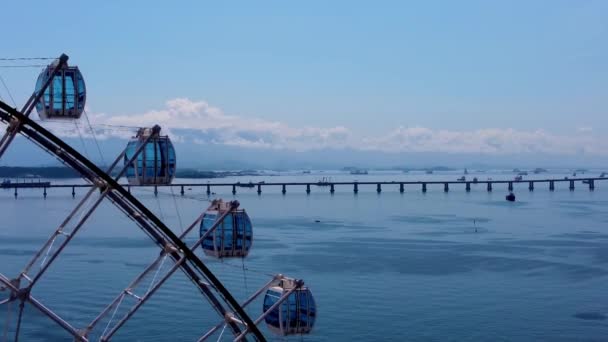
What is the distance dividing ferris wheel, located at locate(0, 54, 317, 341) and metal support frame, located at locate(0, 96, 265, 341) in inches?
0.7

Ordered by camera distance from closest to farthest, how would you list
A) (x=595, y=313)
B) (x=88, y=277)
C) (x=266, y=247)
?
(x=595, y=313)
(x=88, y=277)
(x=266, y=247)

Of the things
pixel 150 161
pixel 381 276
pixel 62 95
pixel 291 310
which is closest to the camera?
pixel 62 95

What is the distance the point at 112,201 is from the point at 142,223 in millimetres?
712

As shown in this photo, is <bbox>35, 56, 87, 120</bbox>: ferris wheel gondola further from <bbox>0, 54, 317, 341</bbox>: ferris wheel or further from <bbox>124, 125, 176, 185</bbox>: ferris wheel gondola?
<bbox>124, 125, 176, 185</bbox>: ferris wheel gondola

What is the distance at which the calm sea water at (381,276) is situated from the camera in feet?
136

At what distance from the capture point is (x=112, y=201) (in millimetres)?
13078

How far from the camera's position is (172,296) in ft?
156

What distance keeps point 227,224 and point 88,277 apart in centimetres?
4412

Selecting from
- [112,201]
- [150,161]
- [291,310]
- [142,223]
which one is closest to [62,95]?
[150,161]

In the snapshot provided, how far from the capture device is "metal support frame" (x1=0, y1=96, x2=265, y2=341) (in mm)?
12461

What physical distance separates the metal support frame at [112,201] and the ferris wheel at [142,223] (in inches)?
0.7

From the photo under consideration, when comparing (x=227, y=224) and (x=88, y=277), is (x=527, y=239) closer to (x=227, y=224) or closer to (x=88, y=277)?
(x=88, y=277)

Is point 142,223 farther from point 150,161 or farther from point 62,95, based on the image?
point 62,95

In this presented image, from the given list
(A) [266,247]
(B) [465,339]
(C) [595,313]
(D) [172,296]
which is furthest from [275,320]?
(A) [266,247]
